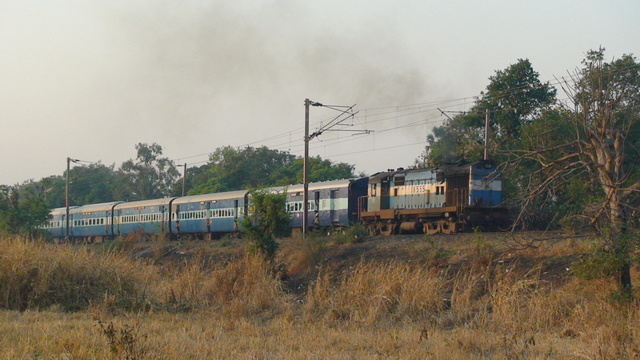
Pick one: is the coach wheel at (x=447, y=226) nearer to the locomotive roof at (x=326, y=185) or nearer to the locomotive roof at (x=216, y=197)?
the locomotive roof at (x=326, y=185)

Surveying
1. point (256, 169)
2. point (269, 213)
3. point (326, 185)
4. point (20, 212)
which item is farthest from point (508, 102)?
point (256, 169)

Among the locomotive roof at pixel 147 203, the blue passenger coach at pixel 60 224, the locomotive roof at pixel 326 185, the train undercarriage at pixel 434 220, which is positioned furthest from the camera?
the blue passenger coach at pixel 60 224

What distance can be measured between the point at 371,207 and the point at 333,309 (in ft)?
58.5

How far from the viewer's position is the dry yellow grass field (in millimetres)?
11523

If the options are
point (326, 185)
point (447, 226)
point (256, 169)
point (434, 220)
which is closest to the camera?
point (447, 226)

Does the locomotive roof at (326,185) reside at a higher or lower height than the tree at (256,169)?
lower

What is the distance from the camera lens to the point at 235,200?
138ft

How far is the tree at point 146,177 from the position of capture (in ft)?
307

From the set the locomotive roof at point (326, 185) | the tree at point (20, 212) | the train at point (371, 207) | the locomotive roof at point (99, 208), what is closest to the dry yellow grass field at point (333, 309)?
the train at point (371, 207)

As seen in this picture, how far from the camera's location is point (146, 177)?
9606 cm

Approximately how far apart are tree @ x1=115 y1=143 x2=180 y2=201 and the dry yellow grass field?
7170 centimetres

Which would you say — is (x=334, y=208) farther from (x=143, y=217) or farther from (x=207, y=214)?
(x=143, y=217)

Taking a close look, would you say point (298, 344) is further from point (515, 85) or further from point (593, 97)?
point (515, 85)

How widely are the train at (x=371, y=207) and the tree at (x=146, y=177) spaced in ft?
136
